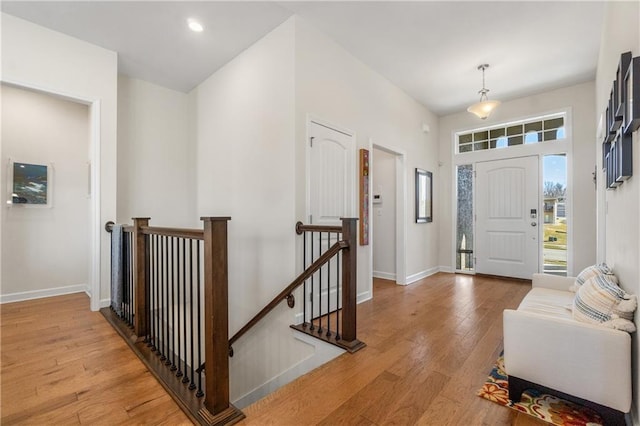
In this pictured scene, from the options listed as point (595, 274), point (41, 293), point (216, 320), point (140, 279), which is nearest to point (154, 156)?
point (41, 293)

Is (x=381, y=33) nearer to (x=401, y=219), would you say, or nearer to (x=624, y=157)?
(x=624, y=157)

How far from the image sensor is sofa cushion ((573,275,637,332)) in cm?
149

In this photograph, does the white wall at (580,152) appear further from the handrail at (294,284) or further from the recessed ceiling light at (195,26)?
the recessed ceiling light at (195,26)

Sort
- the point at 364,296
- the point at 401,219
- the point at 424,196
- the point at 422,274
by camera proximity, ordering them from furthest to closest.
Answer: the point at 424,196, the point at 422,274, the point at 401,219, the point at 364,296

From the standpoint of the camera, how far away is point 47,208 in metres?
3.94

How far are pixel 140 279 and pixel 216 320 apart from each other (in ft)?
4.64

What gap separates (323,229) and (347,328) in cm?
87

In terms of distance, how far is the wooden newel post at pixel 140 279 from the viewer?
252 centimetres

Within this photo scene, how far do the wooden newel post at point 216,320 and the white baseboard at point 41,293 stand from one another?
372 centimetres

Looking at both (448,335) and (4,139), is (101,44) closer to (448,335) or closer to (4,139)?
(4,139)

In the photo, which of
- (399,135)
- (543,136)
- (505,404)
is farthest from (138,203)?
(543,136)

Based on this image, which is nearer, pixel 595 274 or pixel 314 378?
pixel 314 378

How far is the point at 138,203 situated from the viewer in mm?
4203

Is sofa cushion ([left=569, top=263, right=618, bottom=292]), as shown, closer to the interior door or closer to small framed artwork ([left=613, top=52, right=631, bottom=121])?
small framed artwork ([left=613, top=52, right=631, bottom=121])
